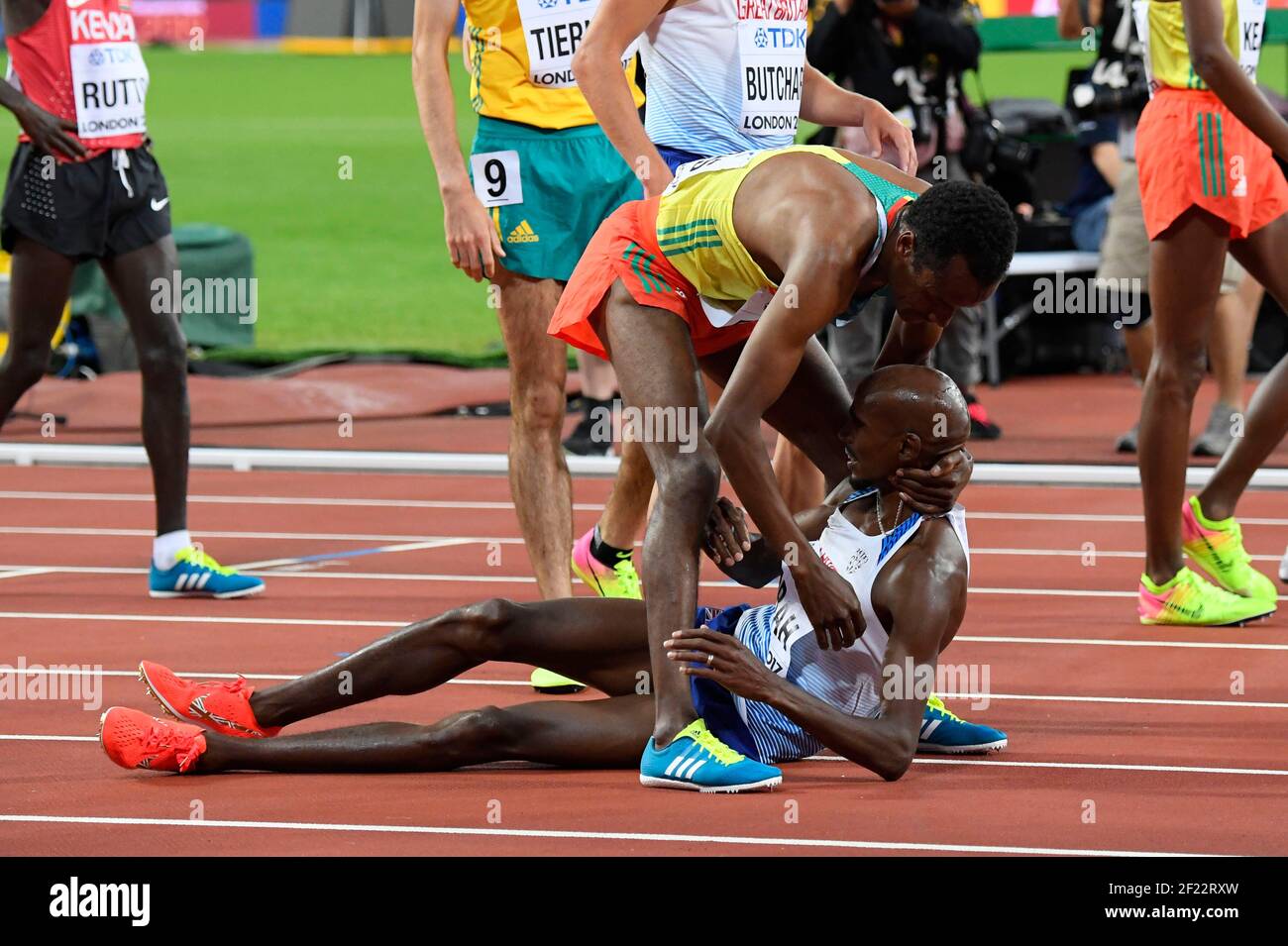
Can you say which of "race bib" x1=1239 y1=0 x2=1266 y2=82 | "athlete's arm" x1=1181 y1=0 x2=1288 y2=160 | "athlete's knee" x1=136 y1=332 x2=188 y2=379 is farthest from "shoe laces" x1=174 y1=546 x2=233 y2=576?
"race bib" x1=1239 y1=0 x2=1266 y2=82

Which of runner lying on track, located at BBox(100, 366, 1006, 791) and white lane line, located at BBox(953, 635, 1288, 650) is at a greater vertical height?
runner lying on track, located at BBox(100, 366, 1006, 791)

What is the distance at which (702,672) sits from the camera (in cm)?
445

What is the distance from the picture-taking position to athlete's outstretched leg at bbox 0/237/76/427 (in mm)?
6961

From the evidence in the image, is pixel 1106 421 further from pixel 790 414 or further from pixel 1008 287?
pixel 790 414

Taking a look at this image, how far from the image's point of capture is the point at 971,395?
1120 cm

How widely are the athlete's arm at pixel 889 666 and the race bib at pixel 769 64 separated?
5.97 ft

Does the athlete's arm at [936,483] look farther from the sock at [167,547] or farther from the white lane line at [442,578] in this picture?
the sock at [167,547]

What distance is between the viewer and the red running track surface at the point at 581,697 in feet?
13.9

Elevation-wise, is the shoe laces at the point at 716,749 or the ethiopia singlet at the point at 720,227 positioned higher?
the ethiopia singlet at the point at 720,227

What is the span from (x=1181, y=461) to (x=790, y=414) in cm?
176

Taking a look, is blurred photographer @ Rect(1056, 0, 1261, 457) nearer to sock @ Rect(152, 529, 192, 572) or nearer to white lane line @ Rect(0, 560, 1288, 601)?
white lane line @ Rect(0, 560, 1288, 601)

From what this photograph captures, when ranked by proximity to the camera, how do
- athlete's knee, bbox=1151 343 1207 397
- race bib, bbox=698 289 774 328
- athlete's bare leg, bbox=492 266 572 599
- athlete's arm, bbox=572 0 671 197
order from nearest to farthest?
1. race bib, bbox=698 289 774 328
2. athlete's arm, bbox=572 0 671 197
3. athlete's bare leg, bbox=492 266 572 599
4. athlete's knee, bbox=1151 343 1207 397

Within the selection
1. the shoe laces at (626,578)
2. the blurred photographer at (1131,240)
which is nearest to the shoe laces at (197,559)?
the shoe laces at (626,578)

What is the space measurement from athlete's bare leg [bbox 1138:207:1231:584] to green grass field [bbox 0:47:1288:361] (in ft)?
24.9
